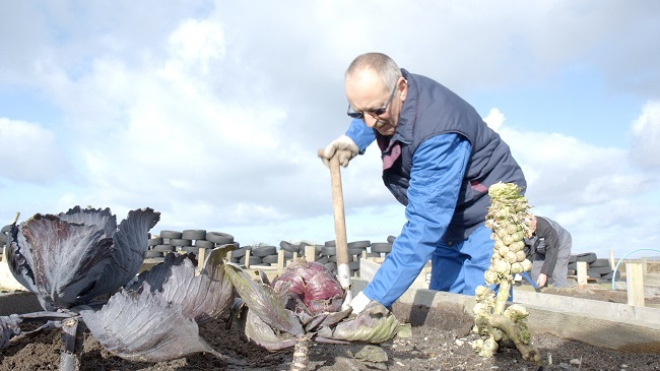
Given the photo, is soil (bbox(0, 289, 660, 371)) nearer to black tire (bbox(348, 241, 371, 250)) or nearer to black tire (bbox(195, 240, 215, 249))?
black tire (bbox(195, 240, 215, 249))

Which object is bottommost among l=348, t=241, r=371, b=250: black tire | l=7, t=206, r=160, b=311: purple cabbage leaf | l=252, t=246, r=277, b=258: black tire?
l=7, t=206, r=160, b=311: purple cabbage leaf

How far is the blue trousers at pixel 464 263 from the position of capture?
356cm

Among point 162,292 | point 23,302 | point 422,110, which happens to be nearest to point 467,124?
point 422,110

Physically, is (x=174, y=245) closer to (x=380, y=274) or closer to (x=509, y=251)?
(x=380, y=274)

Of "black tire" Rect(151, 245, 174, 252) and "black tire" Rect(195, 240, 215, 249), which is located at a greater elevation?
"black tire" Rect(195, 240, 215, 249)

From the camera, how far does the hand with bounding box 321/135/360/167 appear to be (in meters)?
3.51

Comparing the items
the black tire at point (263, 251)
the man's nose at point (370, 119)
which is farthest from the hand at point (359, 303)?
the black tire at point (263, 251)

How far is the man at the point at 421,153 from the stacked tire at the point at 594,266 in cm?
1392

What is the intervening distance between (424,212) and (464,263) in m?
1.14

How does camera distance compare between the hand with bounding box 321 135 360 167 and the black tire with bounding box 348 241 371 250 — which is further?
the black tire with bounding box 348 241 371 250

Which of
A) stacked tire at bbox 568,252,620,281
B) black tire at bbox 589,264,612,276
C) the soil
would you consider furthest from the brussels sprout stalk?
black tire at bbox 589,264,612,276

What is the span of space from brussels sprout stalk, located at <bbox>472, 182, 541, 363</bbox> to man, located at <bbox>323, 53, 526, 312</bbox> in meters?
0.70

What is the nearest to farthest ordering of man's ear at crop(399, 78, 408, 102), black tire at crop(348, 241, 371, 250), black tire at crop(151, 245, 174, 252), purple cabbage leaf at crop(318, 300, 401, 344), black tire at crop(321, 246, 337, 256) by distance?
1. purple cabbage leaf at crop(318, 300, 401, 344)
2. man's ear at crop(399, 78, 408, 102)
3. black tire at crop(321, 246, 337, 256)
4. black tire at crop(151, 245, 174, 252)
5. black tire at crop(348, 241, 371, 250)

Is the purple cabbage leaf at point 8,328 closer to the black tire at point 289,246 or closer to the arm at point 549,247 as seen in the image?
the arm at point 549,247
